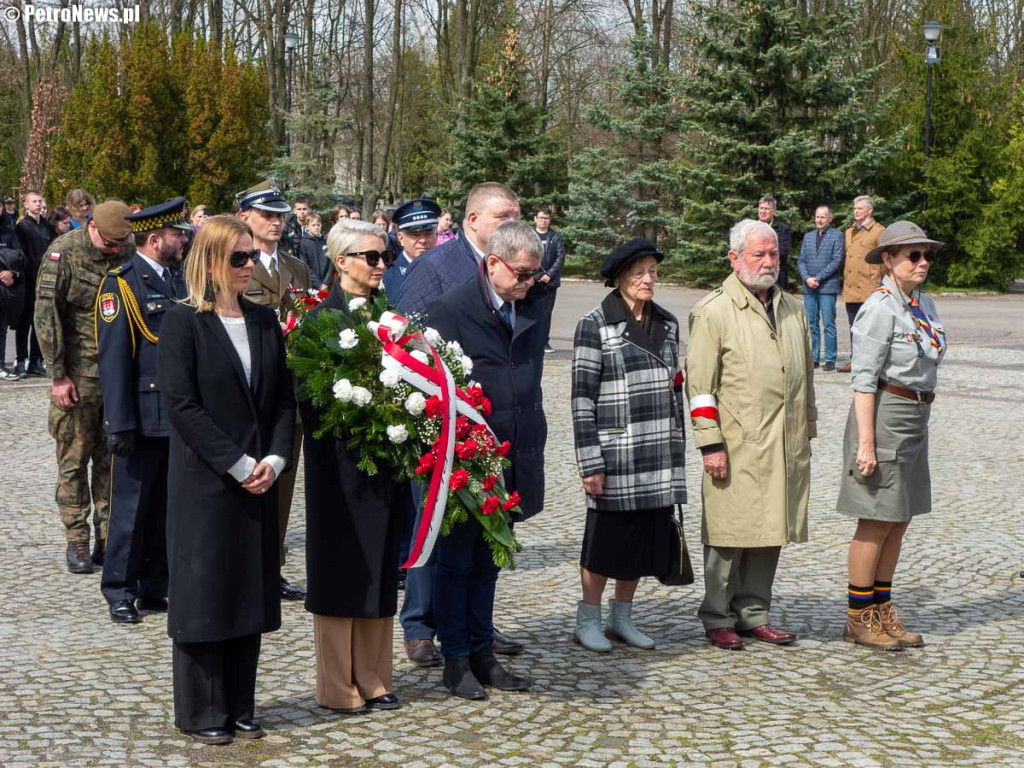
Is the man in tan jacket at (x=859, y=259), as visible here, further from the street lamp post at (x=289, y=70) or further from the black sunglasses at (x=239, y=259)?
the street lamp post at (x=289, y=70)

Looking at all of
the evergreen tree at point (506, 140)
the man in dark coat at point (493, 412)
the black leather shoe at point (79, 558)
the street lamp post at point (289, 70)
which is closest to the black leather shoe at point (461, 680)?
the man in dark coat at point (493, 412)

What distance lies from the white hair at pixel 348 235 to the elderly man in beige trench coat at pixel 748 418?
5.36 feet

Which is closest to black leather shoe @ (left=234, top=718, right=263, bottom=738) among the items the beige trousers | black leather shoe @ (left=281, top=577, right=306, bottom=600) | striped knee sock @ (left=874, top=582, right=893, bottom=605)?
the beige trousers

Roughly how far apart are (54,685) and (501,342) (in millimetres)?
2357

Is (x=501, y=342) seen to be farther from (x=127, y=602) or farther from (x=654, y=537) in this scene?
(x=127, y=602)

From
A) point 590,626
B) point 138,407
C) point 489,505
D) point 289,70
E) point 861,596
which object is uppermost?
point 289,70

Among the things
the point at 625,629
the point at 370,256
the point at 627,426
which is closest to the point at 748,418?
the point at 627,426

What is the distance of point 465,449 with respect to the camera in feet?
15.9

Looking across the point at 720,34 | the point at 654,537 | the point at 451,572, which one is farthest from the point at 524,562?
the point at 720,34

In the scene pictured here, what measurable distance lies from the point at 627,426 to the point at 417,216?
2.52 metres

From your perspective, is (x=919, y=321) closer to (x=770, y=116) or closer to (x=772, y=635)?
(x=772, y=635)

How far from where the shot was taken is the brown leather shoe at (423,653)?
573 cm

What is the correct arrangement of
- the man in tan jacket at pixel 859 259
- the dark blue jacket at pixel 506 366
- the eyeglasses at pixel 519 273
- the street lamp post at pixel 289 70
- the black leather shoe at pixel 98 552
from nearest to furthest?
the eyeglasses at pixel 519 273, the dark blue jacket at pixel 506 366, the black leather shoe at pixel 98 552, the man in tan jacket at pixel 859 259, the street lamp post at pixel 289 70

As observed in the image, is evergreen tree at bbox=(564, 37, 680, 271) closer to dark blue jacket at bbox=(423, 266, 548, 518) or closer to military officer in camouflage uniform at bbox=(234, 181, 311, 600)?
military officer in camouflage uniform at bbox=(234, 181, 311, 600)
